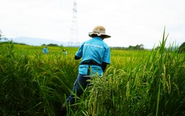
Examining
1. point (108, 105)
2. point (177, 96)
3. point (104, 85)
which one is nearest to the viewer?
point (104, 85)

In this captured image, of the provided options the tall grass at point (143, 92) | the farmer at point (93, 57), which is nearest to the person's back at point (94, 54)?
the farmer at point (93, 57)

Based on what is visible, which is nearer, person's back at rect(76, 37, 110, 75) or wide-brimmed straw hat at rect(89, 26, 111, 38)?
person's back at rect(76, 37, 110, 75)

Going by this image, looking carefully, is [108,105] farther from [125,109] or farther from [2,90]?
[2,90]

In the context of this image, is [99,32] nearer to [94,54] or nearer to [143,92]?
[94,54]

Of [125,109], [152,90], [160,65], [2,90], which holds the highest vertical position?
[160,65]

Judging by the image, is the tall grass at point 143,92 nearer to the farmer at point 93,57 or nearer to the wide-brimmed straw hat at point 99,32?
the farmer at point 93,57

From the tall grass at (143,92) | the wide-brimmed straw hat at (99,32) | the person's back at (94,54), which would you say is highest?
the wide-brimmed straw hat at (99,32)

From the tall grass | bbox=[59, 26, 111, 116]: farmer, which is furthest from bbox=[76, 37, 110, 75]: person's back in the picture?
the tall grass

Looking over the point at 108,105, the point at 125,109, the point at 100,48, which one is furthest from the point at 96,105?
the point at 100,48

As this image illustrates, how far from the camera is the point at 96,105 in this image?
2.06m

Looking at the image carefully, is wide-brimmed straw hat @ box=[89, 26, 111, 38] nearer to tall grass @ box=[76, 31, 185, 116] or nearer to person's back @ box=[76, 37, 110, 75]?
person's back @ box=[76, 37, 110, 75]

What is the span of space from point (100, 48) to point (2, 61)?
2.00 metres

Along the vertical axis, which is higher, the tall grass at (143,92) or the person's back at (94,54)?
the person's back at (94,54)

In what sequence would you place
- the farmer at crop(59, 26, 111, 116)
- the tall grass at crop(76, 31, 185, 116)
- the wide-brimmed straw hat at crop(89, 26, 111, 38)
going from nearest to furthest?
the tall grass at crop(76, 31, 185, 116) < the farmer at crop(59, 26, 111, 116) < the wide-brimmed straw hat at crop(89, 26, 111, 38)
